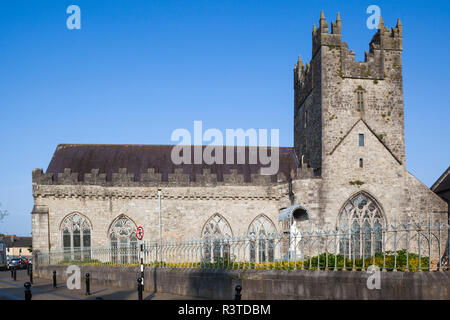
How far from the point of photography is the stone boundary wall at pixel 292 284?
1155 centimetres

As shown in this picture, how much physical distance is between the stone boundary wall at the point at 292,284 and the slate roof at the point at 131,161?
17038mm

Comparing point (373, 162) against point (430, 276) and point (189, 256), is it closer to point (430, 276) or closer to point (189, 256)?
point (189, 256)

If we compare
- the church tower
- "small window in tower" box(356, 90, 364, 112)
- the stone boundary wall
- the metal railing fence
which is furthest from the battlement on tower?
the stone boundary wall

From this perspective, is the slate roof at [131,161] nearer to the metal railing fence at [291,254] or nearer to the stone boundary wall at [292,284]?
the metal railing fence at [291,254]

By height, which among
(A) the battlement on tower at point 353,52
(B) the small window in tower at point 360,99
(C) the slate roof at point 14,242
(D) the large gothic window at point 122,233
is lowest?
(C) the slate roof at point 14,242

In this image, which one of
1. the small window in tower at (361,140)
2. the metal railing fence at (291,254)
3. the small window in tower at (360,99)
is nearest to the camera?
the metal railing fence at (291,254)

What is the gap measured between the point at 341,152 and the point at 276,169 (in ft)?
22.8

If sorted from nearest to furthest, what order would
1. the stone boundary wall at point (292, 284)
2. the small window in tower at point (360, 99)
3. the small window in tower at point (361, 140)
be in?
the stone boundary wall at point (292, 284) < the small window in tower at point (361, 140) < the small window in tower at point (360, 99)

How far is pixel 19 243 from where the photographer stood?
10381cm

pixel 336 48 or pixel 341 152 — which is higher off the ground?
pixel 336 48

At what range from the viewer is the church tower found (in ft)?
109

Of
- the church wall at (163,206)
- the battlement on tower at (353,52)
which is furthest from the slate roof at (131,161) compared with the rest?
the battlement on tower at (353,52)

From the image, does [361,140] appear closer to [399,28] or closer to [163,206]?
[399,28]
